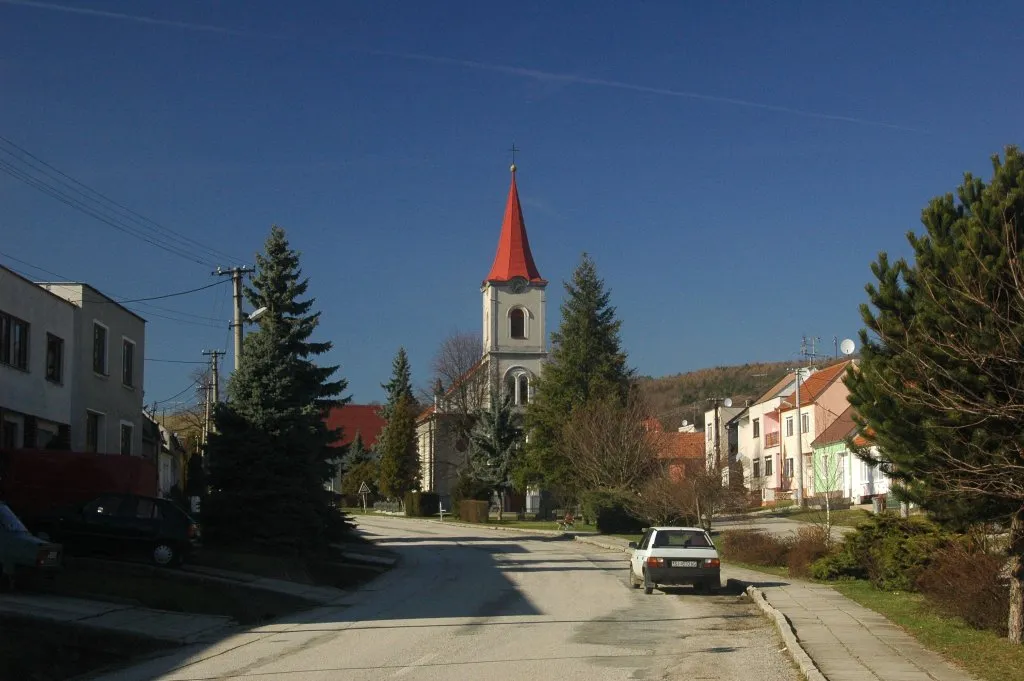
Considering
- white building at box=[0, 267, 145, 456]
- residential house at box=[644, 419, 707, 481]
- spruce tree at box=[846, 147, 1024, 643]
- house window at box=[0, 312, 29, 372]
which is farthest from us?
residential house at box=[644, 419, 707, 481]

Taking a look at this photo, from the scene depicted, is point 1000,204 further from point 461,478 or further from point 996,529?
point 461,478

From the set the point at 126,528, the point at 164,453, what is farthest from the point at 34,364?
the point at 164,453

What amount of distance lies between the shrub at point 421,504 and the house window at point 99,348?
131ft

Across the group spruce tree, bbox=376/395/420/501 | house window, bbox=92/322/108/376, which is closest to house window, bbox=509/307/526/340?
spruce tree, bbox=376/395/420/501

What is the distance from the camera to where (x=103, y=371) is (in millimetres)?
34875

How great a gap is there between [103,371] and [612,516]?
2357 centimetres

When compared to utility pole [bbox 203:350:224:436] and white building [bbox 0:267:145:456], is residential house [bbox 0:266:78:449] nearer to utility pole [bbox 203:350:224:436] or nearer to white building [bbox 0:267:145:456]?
white building [bbox 0:267:145:456]

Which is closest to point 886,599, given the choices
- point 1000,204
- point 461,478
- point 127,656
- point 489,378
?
point 1000,204

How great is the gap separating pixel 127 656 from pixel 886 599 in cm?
1293

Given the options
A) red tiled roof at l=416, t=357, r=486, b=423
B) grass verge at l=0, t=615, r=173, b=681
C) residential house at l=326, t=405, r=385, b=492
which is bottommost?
grass verge at l=0, t=615, r=173, b=681

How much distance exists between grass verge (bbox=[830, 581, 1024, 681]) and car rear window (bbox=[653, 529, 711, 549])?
4.06 metres

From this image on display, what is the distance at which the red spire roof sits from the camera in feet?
275

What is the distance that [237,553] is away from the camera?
88.9 feet

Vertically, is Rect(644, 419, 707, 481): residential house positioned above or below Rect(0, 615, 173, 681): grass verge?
above
